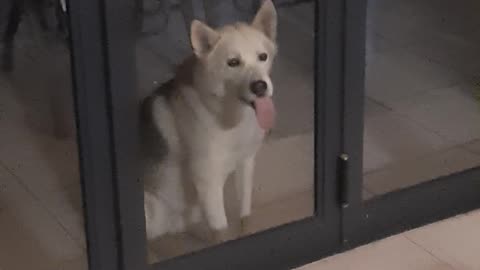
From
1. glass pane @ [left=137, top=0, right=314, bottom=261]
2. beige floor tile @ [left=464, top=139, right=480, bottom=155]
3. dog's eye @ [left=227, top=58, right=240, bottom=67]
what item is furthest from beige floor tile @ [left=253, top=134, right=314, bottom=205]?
beige floor tile @ [left=464, top=139, right=480, bottom=155]

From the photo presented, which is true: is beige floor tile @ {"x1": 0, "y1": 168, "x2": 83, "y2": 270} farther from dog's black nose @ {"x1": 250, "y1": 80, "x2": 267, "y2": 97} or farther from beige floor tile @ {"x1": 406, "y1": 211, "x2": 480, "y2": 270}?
beige floor tile @ {"x1": 406, "y1": 211, "x2": 480, "y2": 270}

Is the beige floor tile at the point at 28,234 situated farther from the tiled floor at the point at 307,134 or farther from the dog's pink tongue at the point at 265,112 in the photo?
the dog's pink tongue at the point at 265,112

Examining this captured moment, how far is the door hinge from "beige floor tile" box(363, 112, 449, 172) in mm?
72

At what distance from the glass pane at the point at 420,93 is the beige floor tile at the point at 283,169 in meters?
0.14

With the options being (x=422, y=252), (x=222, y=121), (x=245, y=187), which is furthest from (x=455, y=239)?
(x=222, y=121)

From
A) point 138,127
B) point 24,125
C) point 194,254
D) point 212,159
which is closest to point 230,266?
point 194,254

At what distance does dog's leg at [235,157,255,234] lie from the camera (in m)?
1.89

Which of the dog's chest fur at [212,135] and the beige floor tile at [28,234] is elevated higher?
the dog's chest fur at [212,135]

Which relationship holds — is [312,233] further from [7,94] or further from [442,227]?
[7,94]

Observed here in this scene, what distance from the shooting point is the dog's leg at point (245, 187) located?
6.21 feet

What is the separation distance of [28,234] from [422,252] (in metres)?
0.81

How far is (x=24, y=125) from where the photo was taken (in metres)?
1.71

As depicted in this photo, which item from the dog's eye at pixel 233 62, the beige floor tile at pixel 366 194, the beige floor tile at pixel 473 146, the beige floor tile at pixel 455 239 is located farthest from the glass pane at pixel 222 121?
the beige floor tile at pixel 473 146

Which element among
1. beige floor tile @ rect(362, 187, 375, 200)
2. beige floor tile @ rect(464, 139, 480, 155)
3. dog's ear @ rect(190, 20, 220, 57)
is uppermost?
dog's ear @ rect(190, 20, 220, 57)
